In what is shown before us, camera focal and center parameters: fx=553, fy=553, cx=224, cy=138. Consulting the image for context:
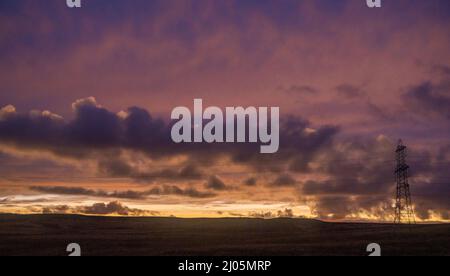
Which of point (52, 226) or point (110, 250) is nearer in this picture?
point (110, 250)

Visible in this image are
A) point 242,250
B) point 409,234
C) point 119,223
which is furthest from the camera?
point 119,223

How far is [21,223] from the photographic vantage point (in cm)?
18225
